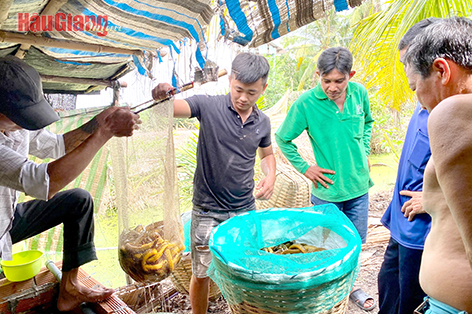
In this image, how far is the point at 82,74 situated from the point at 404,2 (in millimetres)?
3693

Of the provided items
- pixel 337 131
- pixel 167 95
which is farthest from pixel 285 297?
pixel 337 131

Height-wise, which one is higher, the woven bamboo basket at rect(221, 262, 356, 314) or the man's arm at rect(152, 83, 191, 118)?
the man's arm at rect(152, 83, 191, 118)

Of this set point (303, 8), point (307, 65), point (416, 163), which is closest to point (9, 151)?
point (303, 8)

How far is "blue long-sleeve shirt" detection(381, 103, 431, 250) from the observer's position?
Answer: 70.2 inches

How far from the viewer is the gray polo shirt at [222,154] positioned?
224cm

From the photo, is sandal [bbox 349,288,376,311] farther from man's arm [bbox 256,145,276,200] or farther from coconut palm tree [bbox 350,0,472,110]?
coconut palm tree [bbox 350,0,472,110]

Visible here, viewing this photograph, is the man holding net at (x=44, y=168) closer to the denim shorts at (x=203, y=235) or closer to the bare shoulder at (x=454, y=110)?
the denim shorts at (x=203, y=235)

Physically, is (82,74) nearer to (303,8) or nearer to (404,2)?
(303,8)

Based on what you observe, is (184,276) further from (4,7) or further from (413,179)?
(4,7)

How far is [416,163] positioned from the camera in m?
1.82

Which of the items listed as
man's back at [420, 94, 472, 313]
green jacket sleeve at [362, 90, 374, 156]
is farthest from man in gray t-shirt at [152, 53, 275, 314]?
man's back at [420, 94, 472, 313]

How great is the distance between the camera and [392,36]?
13.7 feet

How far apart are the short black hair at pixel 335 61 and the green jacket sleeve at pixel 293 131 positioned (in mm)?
339

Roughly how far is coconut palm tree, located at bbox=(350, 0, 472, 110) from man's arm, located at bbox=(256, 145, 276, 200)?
245 centimetres
